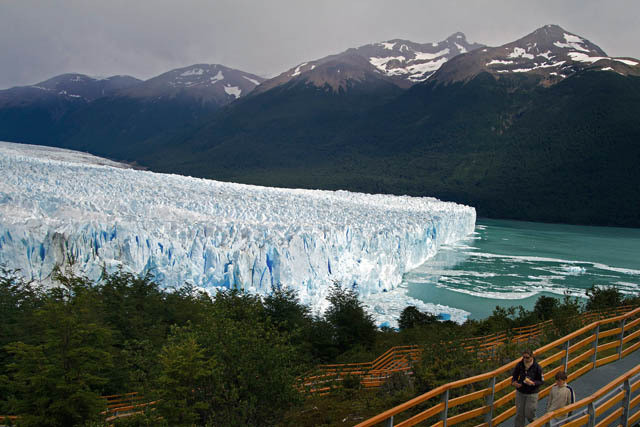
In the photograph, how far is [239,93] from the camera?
198m

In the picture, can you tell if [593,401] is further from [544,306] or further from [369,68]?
[369,68]

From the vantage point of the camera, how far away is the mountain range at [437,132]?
70250 millimetres

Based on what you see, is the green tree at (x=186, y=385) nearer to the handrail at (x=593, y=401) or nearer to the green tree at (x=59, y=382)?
the green tree at (x=59, y=382)

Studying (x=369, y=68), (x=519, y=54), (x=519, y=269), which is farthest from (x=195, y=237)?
(x=369, y=68)

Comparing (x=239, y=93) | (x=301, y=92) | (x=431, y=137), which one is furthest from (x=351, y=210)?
(x=239, y=93)

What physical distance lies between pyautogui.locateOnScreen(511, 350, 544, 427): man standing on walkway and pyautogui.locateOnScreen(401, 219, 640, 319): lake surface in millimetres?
17281

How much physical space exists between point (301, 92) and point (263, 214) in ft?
380

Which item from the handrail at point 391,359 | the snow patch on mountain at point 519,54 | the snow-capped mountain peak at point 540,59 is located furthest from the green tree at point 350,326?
the snow patch on mountain at point 519,54

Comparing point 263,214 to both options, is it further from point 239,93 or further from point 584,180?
point 239,93

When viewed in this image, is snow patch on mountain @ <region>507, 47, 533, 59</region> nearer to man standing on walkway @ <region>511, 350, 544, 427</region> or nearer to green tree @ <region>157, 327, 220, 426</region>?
man standing on walkway @ <region>511, 350, 544, 427</region>

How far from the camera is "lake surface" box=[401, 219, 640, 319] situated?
2347 centimetres

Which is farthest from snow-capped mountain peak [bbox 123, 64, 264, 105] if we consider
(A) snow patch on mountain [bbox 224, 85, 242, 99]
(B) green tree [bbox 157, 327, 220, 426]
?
(B) green tree [bbox 157, 327, 220, 426]

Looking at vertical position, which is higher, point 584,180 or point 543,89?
point 543,89

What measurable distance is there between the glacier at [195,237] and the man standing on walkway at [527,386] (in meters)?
9.50
